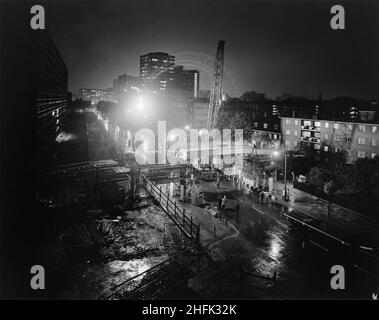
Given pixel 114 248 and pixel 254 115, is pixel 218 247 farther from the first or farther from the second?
pixel 254 115

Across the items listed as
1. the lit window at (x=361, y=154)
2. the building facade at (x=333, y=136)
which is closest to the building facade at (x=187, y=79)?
the building facade at (x=333, y=136)

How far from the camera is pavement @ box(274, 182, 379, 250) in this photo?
19.7 metres

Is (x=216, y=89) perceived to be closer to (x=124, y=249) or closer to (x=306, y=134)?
(x=306, y=134)

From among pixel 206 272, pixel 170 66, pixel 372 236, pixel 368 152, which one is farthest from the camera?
pixel 170 66

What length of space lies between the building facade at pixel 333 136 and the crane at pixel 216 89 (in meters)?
25.4

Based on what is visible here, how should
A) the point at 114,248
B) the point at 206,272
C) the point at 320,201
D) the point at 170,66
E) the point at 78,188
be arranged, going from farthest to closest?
the point at 170,66, the point at 320,201, the point at 78,188, the point at 114,248, the point at 206,272

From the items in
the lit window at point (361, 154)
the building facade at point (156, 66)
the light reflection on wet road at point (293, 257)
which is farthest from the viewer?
the building facade at point (156, 66)

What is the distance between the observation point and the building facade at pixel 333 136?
141ft

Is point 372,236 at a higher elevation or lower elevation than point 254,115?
lower

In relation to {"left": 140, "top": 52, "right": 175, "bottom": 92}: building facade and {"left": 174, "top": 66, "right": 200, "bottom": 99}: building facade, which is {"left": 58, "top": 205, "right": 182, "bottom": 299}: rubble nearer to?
{"left": 174, "top": 66, "right": 200, "bottom": 99}: building facade

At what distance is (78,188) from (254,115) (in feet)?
214

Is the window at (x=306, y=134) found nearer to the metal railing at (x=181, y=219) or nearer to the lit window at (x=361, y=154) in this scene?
the lit window at (x=361, y=154)
